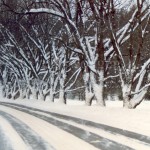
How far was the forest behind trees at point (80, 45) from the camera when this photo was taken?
70.0 feet

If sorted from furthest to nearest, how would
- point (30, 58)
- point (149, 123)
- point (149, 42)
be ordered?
point (30, 58), point (149, 42), point (149, 123)

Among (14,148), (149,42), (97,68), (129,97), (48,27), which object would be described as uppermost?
(48,27)

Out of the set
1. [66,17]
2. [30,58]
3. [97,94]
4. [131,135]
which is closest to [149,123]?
[131,135]

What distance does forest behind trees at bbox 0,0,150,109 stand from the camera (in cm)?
2133

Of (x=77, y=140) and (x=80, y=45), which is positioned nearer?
(x=77, y=140)

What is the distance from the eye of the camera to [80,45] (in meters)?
23.8

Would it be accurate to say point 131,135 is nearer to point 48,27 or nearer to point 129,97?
point 129,97

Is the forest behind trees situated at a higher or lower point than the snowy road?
higher

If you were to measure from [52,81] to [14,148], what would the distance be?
2767 centimetres

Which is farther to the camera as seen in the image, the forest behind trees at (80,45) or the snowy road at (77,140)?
the forest behind trees at (80,45)

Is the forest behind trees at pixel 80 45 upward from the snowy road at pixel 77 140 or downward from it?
upward

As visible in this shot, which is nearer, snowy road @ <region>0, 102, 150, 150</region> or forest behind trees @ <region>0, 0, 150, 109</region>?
snowy road @ <region>0, 102, 150, 150</region>

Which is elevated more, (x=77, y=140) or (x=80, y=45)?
(x=80, y=45)

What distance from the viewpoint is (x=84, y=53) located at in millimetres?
23938
